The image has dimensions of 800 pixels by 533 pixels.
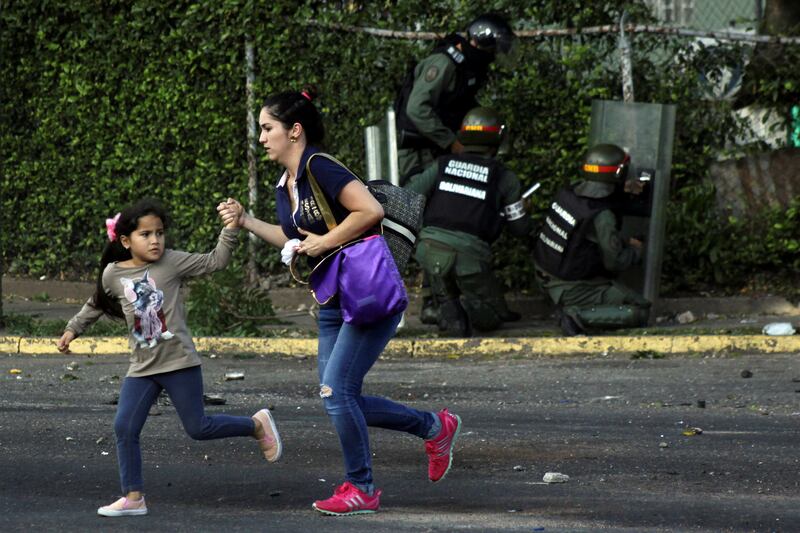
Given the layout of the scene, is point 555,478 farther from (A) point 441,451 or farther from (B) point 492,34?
(B) point 492,34

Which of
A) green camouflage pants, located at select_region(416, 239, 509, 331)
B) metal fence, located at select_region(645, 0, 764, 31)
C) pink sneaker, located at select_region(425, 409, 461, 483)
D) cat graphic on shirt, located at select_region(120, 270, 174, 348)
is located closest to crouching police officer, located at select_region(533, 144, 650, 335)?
A: green camouflage pants, located at select_region(416, 239, 509, 331)

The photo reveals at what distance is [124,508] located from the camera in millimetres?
5785

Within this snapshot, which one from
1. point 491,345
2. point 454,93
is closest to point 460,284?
point 491,345

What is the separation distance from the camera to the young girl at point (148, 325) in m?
5.84

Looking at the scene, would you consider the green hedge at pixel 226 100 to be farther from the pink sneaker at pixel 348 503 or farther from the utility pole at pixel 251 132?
the pink sneaker at pixel 348 503

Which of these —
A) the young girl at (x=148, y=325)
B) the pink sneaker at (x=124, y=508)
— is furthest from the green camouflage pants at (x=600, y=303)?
the pink sneaker at (x=124, y=508)

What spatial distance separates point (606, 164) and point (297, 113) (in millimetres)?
5059

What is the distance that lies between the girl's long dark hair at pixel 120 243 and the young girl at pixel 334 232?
1.09ft

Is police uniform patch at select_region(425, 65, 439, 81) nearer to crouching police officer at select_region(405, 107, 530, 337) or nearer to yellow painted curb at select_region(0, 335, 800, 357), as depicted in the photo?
crouching police officer at select_region(405, 107, 530, 337)

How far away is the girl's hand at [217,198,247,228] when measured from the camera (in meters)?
5.85

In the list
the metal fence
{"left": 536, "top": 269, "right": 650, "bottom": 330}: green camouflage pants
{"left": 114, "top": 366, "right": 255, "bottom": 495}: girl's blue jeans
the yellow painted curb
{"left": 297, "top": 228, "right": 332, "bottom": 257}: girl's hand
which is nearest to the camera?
{"left": 297, "top": 228, "right": 332, "bottom": 257}: girl's hand

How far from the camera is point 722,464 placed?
6617 mm

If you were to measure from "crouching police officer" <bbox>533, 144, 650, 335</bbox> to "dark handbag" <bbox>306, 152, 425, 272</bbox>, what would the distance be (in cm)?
480

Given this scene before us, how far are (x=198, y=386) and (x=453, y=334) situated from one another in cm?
488
